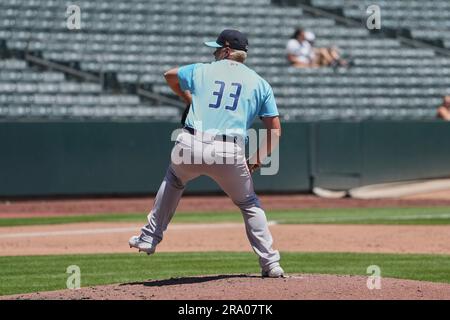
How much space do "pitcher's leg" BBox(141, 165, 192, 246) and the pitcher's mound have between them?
38cm

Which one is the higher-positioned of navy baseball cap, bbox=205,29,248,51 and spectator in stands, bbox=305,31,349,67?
navy baseball cap, bbox=205,29,248,51

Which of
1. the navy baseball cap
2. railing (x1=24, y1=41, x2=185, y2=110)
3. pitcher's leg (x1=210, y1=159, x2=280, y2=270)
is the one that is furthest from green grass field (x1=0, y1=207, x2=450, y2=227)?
the navy baseball cap

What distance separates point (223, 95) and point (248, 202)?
842mm

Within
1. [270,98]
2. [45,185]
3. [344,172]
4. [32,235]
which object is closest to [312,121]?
[344,172]

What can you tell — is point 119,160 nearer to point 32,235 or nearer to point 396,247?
point 32,235

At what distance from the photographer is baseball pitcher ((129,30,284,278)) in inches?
293

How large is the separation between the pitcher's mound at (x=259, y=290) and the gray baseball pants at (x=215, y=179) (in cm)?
34

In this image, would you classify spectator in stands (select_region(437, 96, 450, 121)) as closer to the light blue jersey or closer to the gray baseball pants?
the gray baseball pants

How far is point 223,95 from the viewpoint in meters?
7.50

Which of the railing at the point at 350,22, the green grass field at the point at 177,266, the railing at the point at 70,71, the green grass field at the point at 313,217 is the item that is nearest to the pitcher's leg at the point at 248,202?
the green grass field at the point at 177,266

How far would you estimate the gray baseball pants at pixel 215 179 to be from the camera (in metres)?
7.43

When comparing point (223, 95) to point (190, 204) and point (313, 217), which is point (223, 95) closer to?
point (313, 217)

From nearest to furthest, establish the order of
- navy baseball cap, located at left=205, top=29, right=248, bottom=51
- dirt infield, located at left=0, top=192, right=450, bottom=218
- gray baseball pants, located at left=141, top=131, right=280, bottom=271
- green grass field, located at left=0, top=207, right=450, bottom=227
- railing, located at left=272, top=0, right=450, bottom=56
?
gray baseball pants, located at left=141, top=131, right=280, bottom=271 < navy baseball cap, located at left=205, top=29, right=248, bottom=51 < green grass field, located at left=0, top=207, right=450, bottom=227 < dirt infield, located at left=0, top=192, right=450, bottom=218 < railing, located at left=272, top=0, right=450, bottom=56

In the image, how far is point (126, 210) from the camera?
18.8m
